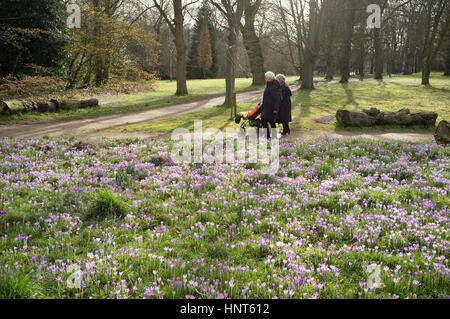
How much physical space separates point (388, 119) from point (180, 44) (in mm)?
18612

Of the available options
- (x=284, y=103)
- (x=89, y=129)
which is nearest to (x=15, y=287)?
(x=284, y=103)

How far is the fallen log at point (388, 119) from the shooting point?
13133mm

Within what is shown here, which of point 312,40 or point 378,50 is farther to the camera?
point 378,50

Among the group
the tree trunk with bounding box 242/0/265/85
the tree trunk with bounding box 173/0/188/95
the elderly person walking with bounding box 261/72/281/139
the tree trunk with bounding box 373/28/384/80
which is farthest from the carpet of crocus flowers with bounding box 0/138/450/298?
the tree trunk with bounding box 373/28/384/80

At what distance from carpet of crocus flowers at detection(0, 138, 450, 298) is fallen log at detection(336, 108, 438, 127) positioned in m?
5.12

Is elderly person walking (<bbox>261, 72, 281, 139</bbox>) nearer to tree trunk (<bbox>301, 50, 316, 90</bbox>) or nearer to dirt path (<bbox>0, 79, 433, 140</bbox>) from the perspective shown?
dirt path (<bbox>0, 79, 433, 140</bbox>)

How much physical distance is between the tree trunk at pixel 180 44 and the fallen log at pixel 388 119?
1730 centimetres
